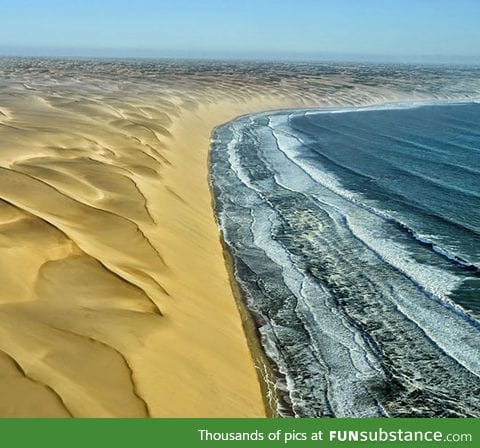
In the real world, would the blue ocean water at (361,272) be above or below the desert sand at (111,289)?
below

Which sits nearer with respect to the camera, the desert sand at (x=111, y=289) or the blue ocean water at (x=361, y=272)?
the desert sand at (x=111, y=289)

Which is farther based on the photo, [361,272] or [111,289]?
[361,272]

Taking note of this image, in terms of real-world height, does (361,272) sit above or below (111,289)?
below

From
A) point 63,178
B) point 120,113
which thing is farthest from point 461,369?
point 120,113

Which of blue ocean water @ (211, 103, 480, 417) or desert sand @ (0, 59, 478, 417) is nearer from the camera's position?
desert sand @ (0, 59, 478, 417)

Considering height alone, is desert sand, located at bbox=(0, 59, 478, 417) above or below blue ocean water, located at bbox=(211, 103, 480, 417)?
above
